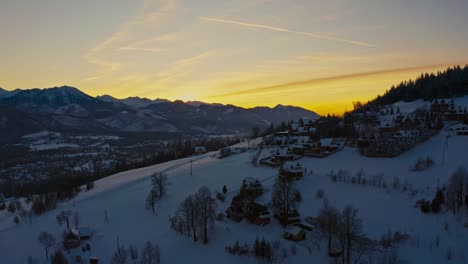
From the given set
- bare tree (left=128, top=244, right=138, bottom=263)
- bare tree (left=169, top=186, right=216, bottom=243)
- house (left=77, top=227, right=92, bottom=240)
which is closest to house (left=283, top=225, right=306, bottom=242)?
bare tree (left=169, top=186, right=216, bottom=243)

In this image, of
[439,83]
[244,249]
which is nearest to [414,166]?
[244,249]

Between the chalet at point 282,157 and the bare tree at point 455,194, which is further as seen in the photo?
the chalet at point 282,157

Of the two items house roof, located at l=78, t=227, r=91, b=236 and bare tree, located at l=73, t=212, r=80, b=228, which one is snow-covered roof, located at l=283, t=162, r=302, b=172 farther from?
bare tree, located at l=73, t=212, r=80, b=228

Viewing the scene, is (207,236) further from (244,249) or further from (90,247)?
(90,247)

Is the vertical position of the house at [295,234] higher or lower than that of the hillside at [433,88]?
lower

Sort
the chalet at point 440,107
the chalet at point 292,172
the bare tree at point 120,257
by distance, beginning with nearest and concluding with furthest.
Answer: the bare tree at point 120,257 < the chalet at point 292,172 < the chalet at point 440,107

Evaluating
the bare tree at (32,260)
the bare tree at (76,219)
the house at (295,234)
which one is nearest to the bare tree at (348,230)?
the house at (295,234)

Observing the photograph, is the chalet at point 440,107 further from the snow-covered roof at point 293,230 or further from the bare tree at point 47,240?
the bare tree at point 47,240
